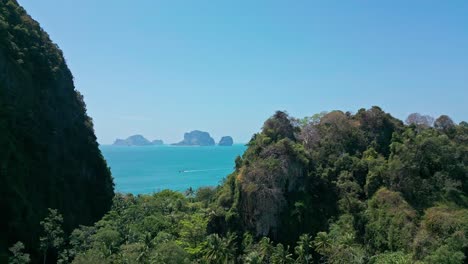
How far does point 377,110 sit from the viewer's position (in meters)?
55.8

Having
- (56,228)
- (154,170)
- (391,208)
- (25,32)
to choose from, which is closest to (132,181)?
(154,170)

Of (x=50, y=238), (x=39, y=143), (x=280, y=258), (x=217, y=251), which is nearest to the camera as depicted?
(x=280, y=258)

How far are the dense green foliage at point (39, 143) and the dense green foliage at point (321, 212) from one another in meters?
4.57

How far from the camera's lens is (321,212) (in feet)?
149

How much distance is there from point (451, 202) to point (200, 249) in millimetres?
24685

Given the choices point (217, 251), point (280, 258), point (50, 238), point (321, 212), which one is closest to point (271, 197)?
point (321, 212)

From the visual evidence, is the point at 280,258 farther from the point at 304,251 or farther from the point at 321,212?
the point at 321,212

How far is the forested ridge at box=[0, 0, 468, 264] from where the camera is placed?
37.8 m

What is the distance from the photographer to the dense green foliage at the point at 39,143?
41.7m

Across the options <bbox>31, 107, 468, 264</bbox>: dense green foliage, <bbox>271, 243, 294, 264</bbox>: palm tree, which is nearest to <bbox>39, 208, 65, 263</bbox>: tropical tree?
<bbox>31, 107, 468, 264</bbox>: dense green foliage

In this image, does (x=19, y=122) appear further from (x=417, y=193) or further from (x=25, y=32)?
(x=417, y=193)

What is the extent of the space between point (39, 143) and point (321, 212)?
110ft

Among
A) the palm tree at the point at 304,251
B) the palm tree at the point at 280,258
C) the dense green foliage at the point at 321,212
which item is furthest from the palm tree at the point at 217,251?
the palm tree at the point at 304,251

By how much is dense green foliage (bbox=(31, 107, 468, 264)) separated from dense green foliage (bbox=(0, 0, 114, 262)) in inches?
180
